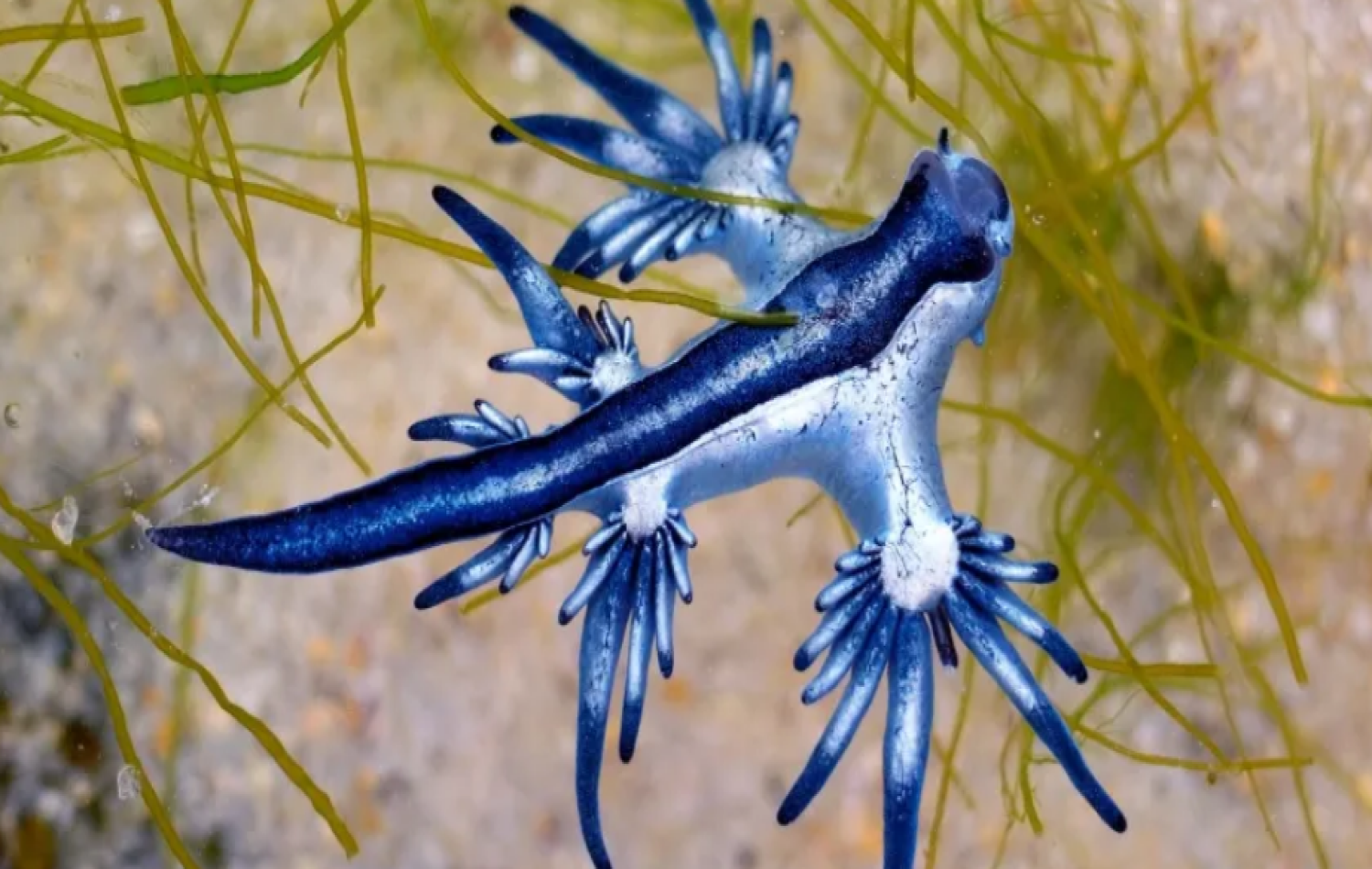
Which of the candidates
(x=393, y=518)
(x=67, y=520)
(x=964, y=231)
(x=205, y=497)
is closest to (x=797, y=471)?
(x=964, y=231)

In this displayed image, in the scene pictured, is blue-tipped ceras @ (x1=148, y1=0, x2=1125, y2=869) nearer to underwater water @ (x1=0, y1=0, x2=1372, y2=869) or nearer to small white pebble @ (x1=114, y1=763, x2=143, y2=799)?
A: underwater water @ (x1=0, y1=0, x2=1372, y2=869)

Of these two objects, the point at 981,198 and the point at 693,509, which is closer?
the point at 981,198

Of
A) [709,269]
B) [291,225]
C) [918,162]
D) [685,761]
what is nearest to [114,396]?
[291,225]

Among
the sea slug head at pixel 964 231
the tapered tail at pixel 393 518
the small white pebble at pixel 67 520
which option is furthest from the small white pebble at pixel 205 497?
the sea slug head at pixel 964 231

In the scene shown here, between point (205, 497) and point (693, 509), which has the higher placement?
point (693, 509)

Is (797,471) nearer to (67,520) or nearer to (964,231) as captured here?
(964,231)

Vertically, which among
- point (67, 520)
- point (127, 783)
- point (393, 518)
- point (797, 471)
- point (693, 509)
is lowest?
point (127, 783)

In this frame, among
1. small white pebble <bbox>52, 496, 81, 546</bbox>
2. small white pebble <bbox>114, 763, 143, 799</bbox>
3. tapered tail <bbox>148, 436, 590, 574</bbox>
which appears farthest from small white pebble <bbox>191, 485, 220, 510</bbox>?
tapered tail <bbox>148, 436, 590, 574</bbox>

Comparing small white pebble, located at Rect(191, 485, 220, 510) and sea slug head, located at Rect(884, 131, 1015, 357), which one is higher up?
sea slug head, located at Rect(884, 131, 1015, 357)

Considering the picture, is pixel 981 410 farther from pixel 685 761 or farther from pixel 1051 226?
pixel 685 761
